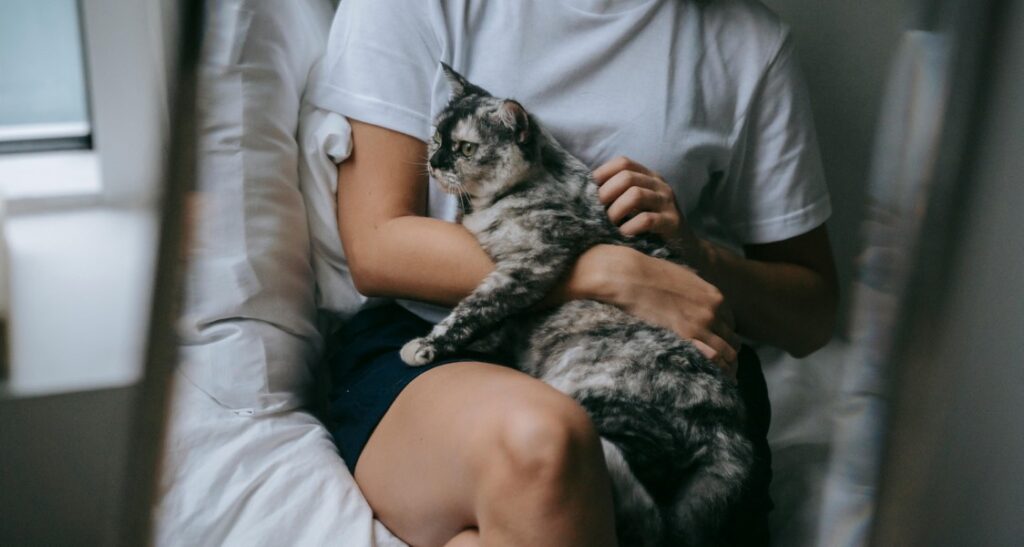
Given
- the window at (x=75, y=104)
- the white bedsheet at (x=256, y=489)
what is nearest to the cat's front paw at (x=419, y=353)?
the white bedsheet at (x=256, y=489)

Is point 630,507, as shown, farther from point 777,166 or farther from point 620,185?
point 777,166

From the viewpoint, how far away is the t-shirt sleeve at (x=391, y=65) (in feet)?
2.76

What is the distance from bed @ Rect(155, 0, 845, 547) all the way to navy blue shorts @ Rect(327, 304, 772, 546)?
34 millimetres

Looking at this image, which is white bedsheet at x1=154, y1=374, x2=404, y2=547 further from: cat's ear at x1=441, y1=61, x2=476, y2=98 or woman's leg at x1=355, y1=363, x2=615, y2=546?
cat's ear at x1=441, y1=61, x2=476, y2=98

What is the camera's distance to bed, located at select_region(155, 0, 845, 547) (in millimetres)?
798

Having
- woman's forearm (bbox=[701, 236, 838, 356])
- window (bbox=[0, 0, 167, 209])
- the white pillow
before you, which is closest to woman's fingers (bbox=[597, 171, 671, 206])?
woman's forearm (bbox=[701, 236, 838, 356])

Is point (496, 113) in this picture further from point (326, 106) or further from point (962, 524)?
point (962, 524)

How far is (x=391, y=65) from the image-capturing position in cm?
84

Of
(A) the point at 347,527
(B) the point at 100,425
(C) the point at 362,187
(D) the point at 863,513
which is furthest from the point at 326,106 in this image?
(D) the point at 863,513

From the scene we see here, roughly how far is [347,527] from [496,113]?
406 mm

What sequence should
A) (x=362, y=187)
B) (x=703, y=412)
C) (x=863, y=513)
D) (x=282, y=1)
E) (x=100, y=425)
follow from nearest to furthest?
(x=863, y=513) → (x=703, y=412) → (x=362, y=187) → (x=282, y=1) → (x=100, y=425)

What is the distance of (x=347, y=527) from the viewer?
0.76 metres

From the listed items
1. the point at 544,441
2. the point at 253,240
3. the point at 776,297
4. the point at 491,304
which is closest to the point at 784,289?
the point at 776,297

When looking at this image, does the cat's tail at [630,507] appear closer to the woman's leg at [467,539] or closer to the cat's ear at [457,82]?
the woman's leg at [467,539]
